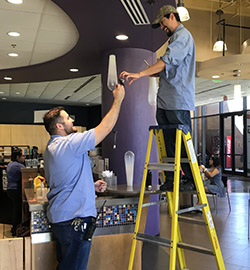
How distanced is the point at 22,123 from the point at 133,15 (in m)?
13.1

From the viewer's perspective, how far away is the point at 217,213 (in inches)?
290

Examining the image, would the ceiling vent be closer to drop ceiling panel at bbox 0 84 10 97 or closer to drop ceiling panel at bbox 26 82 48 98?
drop ceiling panel at bbox 26 82 48 98

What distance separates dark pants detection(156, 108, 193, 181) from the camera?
8.04 ft

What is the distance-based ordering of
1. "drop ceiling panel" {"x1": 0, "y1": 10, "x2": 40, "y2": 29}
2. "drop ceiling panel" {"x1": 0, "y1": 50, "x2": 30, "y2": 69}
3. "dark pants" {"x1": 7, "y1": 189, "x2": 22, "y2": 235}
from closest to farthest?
"drop ceiling panel" {"x1": 0, "y1": 10, "x2": 40, "y2": 29} < "drop ceiling panel" {"x1": 0, "y1": 50, "x2": 30, "y2": 69} < "dark pants" {"x1": 7, "y1": 189, "x2": 22, "y2": 235}

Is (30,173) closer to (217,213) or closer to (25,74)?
(25,74)

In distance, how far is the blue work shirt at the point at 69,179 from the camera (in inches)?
85.3

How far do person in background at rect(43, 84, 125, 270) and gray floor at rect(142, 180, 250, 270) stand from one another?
7.28ft

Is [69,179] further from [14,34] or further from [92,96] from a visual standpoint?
[92,96]

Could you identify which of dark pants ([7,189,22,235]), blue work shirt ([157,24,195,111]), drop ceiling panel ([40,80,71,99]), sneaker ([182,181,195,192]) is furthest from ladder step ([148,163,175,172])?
drop ceiling panel ([40,80,71,99])

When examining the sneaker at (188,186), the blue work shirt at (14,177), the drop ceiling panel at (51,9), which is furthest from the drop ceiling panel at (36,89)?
the sneaker at (188,186)

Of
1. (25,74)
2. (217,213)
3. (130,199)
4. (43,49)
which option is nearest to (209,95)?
(217,213)

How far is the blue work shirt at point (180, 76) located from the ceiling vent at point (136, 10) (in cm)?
85

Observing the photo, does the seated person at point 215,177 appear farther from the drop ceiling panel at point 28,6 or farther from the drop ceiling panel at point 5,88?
the drop ceiling panel at point 5,88

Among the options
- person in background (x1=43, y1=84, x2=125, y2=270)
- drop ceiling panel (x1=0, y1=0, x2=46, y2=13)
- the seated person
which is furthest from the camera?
the seated person
